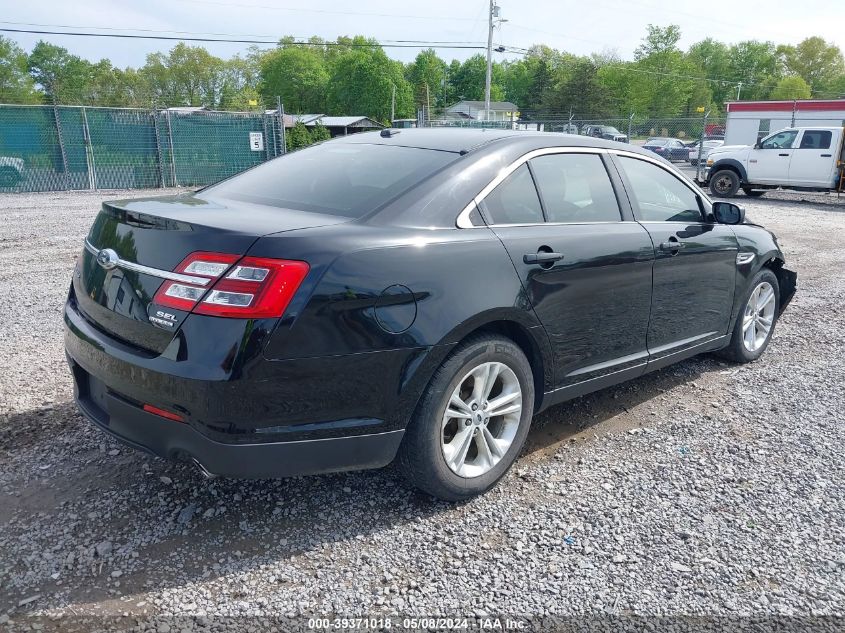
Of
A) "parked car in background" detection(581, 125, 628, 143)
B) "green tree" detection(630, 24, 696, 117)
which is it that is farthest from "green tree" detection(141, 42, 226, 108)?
"parked car in background" detection(581, 125, 628, 143)

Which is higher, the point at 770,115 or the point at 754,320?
the point at 770,115

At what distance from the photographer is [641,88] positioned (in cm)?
8019

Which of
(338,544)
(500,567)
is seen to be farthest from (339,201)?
(500,567)

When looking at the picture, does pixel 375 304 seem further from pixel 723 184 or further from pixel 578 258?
pixel 723 184

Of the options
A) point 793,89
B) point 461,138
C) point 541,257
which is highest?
point 793,89

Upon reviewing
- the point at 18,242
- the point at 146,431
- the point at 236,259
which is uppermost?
the point at 236,259

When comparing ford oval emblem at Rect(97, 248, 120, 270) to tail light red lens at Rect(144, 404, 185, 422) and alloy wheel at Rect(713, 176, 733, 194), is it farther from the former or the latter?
alloy wheel at Rect(713, 176, 733, 194)

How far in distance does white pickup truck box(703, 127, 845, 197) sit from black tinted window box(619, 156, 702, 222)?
16236 millimetres

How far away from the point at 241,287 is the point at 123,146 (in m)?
17.3

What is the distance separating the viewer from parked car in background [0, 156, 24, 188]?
51.8 feet

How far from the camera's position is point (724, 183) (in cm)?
1927

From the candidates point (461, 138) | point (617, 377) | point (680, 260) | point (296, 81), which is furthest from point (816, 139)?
point (296, 81)

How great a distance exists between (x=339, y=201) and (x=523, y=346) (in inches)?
42.3

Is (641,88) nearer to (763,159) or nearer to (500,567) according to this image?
(763,159)
